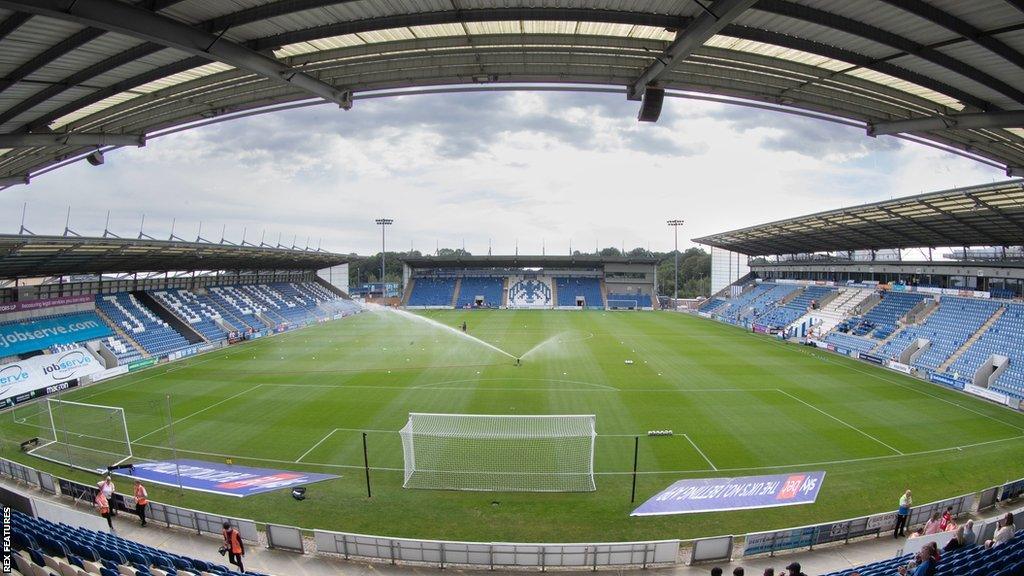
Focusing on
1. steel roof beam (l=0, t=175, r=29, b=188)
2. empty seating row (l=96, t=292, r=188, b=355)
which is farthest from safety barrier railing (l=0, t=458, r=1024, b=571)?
empty seating row (l=96, t=292, r=188, b=355)

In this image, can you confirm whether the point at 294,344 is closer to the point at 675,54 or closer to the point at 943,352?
the point at 675,54

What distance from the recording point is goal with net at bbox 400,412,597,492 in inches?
597

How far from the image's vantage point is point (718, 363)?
109ft

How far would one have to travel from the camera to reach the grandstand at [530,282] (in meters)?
76.4

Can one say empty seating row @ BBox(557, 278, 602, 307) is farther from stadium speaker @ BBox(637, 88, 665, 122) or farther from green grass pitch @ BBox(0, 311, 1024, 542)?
stadium speaker @ BBox(637, 88, 665, 122)

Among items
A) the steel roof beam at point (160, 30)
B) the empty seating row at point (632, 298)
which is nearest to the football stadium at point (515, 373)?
the steel roof beam at point (160, 30)

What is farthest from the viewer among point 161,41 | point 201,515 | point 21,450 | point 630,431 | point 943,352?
point 943,352

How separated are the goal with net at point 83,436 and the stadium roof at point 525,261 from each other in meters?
55.9

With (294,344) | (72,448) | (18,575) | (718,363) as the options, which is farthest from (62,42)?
(294,344)

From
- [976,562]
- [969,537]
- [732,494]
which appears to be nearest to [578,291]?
[732,494]

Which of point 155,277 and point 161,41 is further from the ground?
point 161,41

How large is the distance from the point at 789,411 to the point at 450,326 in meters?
35.5

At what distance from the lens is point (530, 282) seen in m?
80.0

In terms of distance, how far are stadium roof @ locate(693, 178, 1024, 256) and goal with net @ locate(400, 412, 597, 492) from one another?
963 inches
